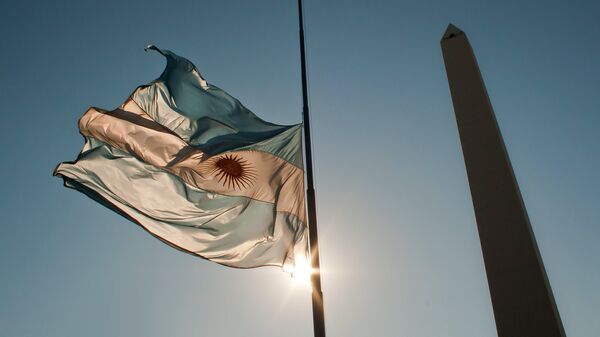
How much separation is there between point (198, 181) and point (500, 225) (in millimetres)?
5389

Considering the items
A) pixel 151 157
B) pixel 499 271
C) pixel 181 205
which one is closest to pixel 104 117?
pixel 151 157

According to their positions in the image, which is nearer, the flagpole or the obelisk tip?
the flagpole

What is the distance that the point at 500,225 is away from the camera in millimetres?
8586

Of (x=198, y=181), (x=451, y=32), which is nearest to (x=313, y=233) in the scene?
(x=198, y=181)

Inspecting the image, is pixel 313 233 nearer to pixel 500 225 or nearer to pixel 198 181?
pixel 198 181

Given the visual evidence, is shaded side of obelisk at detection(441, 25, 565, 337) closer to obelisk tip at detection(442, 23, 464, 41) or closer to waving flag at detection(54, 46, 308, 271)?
obelisk tip at detection(442, 23, 464, 41)

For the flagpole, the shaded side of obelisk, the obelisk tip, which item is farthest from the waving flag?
the obelisk tip

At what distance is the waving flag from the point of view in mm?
6359

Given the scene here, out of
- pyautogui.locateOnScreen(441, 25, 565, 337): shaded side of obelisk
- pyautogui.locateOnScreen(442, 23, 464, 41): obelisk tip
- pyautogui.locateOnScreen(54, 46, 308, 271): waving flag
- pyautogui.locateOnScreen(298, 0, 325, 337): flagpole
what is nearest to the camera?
pyautogui.locateOnScreen(298, 0, 325, 337): flagpole

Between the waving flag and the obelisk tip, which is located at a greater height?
the obelisk tip

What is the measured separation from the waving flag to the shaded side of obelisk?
4.04 meters

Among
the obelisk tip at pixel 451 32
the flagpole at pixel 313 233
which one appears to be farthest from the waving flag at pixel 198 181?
the obelisk tip at pixel 451 32

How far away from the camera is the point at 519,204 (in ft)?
28.2

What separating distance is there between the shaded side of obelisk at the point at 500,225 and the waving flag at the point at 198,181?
4.04 meters
